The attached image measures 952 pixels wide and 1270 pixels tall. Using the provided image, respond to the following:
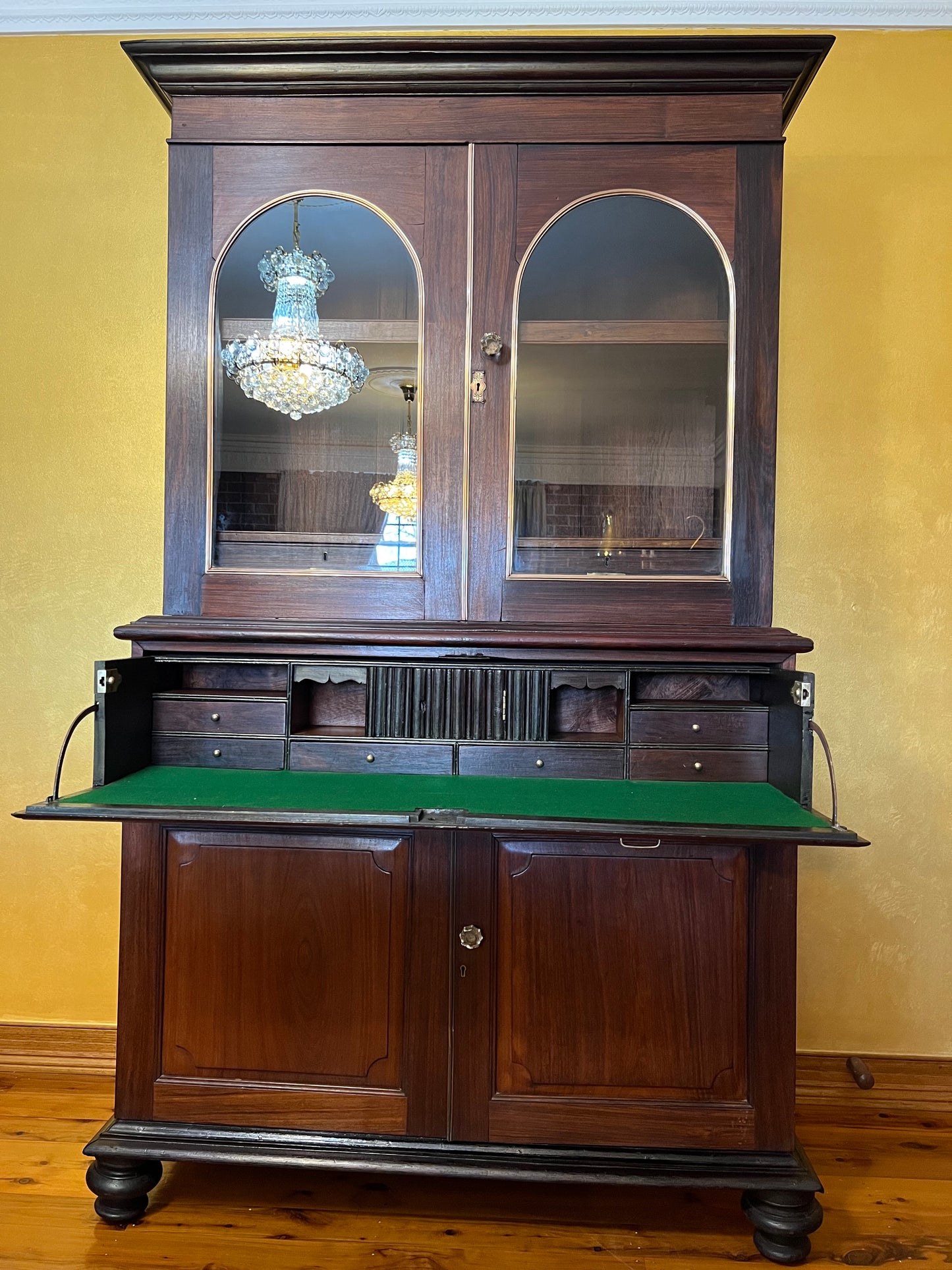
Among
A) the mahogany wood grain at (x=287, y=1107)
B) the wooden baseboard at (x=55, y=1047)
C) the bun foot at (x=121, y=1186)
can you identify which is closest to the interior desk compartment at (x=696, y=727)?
the mahogany wood grain at (x=287, y=1107)

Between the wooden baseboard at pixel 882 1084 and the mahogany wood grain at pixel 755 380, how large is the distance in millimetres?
1269

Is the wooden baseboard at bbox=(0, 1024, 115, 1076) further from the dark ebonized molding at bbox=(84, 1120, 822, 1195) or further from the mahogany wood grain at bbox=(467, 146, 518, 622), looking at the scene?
the mahogany wood grain at bbox=(467, 146, 518, 622)

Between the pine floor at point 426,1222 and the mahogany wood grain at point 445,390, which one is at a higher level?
the mahogany wood grain at point 445,390

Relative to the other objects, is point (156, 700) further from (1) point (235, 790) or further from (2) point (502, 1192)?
(2) point (502, 1192)

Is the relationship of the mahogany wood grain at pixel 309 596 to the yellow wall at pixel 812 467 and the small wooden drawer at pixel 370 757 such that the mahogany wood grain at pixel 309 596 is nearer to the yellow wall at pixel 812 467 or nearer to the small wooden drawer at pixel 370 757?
the small wooden drawer at pixel 370 757

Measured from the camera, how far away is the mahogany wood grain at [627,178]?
1561 mm

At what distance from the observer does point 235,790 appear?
1403 millimetres

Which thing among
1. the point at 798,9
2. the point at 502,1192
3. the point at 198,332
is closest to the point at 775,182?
the point at 798,9

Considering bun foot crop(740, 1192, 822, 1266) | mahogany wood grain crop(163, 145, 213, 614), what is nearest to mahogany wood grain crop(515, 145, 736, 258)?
mahogany wood grain crop(163, 145, 213, 614)

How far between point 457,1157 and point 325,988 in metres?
0.37

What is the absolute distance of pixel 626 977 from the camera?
59.4 inches

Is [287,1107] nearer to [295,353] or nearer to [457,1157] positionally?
[457,1157]

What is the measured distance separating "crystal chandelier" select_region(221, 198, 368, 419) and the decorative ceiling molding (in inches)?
36.8

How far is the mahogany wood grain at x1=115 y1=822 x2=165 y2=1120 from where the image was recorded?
5.09 ft
